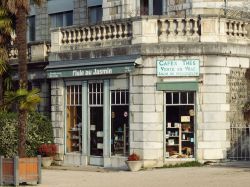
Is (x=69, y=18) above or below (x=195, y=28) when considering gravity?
above

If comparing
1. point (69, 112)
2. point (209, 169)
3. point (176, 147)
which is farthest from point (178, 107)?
point (69, 112)

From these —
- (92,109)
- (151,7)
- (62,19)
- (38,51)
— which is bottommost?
(92,109)

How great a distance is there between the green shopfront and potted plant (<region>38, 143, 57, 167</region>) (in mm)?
534

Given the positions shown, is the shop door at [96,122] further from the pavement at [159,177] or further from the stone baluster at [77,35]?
the stone baluster at [77,35]

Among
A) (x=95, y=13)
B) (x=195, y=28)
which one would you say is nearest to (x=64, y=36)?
(x=195, y=28)

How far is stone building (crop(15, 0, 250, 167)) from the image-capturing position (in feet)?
90.0

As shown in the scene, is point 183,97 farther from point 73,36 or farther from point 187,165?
point 73,36

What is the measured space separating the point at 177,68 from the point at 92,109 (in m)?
4.38

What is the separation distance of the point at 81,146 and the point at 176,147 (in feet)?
14.9

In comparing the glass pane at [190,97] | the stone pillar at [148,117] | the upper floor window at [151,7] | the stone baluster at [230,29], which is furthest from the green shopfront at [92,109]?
the upper floor window at [151,7]

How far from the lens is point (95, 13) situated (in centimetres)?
3881

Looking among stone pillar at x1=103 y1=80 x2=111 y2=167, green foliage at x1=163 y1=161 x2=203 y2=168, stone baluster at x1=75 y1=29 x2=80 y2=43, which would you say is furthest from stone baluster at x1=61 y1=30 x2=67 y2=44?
green foliage at x1=163 y1=161 x2=203 y2=168

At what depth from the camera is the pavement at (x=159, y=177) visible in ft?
70.9

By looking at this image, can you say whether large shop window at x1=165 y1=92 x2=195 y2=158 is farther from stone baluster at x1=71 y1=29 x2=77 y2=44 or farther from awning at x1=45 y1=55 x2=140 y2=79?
stone baluster at x1=71 y1=29 x2=77 y2=44
